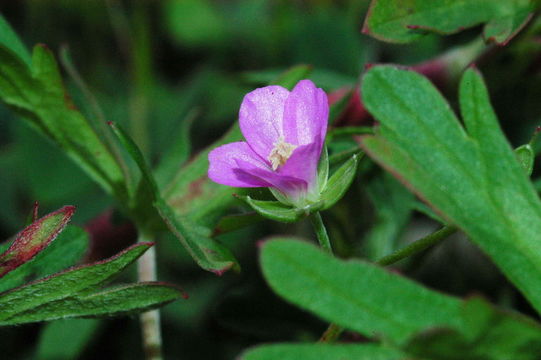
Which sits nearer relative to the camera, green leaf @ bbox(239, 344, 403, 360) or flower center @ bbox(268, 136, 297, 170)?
green leaf @ bbox(239, 344, 403, 360)

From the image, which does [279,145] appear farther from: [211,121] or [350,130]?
[211,121]

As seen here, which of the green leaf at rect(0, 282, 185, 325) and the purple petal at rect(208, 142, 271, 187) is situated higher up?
the purple petal at rect(208, 142, 271, 187)

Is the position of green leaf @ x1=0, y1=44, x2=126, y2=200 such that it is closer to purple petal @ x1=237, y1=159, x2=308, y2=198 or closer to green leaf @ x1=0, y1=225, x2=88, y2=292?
green leaf @ x1=0, y1=225, x2=88, y2=292

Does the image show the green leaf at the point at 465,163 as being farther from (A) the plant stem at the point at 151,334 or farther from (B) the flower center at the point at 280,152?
(A) the plant stem at the point at 151,334

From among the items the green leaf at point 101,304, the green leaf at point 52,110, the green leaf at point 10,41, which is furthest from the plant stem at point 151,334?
the green leaf at point 10,41

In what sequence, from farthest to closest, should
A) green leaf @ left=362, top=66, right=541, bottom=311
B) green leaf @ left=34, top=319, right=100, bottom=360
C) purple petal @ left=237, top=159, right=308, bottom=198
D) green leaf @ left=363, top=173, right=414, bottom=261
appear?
green leaf @ left=34, top=319, right=100, bottom=360
green leaf @ left=363, top=173, right=414, bottom=261
purple petal @ left=237, top=159, right=308, bottom=198
green leaf @ left=362, top=66, right=541, bottom=311

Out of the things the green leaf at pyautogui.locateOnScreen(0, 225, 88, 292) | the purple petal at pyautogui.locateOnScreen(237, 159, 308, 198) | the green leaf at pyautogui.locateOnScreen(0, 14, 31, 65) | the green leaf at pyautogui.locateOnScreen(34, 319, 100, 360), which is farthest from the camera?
the green leaf at pyautogui.locateOnScreen(34, 319, 100, 360)

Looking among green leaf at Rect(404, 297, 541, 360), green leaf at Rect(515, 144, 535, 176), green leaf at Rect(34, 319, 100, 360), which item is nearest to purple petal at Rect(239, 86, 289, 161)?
green leaf at Rect(515, 144, 535, 176)
